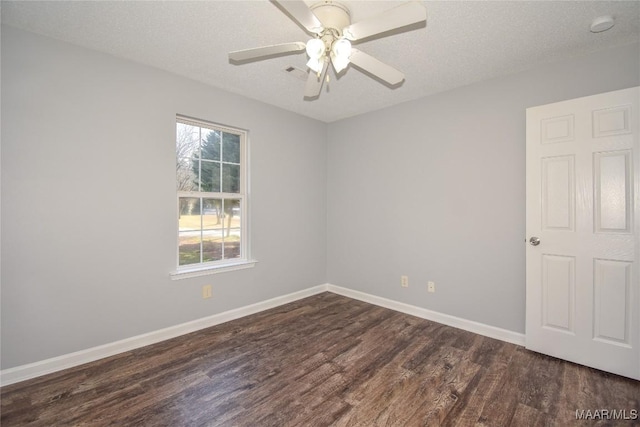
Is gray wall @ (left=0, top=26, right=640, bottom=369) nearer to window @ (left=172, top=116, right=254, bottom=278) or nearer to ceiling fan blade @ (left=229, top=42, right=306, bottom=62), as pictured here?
window @ (left=172, top=116, right=254, bottom=278)

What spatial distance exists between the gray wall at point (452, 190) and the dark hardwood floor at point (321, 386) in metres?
0.63

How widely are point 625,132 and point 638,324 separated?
140cm

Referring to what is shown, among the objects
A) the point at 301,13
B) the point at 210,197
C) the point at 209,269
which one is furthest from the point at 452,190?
the point at 209,269

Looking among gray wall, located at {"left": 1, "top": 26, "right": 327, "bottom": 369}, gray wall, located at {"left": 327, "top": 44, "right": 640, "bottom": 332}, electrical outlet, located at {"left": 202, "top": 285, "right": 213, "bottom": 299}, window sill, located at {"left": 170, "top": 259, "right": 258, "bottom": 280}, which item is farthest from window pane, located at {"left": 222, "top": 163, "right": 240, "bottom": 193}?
gray wall, located at {"left": 327, "top": 44, "right": 640, "bottom": 332}

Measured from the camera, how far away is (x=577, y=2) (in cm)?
175

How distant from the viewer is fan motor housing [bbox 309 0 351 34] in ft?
5.56

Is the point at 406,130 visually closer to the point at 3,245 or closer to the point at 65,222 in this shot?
the point at 65,222

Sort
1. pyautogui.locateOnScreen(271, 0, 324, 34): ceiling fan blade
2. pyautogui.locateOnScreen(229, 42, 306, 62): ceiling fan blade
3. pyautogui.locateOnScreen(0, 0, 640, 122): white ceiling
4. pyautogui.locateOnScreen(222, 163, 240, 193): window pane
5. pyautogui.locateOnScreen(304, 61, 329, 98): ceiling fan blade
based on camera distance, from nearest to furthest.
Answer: pyautogui.locateOnScreen(271, 0, 324, 34): ceiling fan blade, pyautogui.locateOnScreen(229, 42, 306, 62): ceiling fan blade, pyautogui.locateOnScreen(0, 0, 640, 122): white ceiling, pyautogui.locateOnScreen(304, 61, 329, 98): ceiling fan blade, pyautogui.locateOnScreen(222, 163, 240, 193): window pane

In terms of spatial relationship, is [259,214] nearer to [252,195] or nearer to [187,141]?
[252,195]

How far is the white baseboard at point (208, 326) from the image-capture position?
2.09 metres

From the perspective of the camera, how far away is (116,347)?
242cm

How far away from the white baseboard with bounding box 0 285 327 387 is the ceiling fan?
2490 millimetres

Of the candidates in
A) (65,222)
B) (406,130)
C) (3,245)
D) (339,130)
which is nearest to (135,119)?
(65,222)

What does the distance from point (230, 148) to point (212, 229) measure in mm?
957
